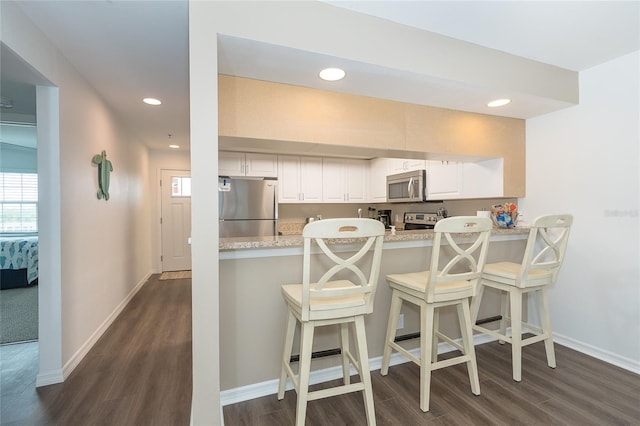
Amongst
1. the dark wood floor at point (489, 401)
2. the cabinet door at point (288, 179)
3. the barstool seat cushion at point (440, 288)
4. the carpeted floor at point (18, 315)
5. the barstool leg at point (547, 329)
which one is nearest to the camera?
the dark wood floor at point (489, 401)

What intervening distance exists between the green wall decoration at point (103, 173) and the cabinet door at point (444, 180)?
11.2 feet

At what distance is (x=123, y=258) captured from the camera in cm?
368

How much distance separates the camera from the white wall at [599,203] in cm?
220

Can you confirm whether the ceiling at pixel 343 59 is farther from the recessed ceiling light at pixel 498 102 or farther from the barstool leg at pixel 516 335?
the barstool leg at pixel 516 335

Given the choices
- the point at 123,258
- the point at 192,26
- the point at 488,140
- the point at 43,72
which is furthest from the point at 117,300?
the point at 488,140

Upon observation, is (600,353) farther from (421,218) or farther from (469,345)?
(421,218)

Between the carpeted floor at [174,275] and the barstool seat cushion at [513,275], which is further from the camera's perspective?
the carpeted floor at [174,275]

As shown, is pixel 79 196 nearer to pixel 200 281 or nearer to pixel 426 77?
pixel 200 281

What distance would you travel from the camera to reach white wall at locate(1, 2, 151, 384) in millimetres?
1994

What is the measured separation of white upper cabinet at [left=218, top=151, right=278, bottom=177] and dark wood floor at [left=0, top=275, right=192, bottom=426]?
1.90 metres

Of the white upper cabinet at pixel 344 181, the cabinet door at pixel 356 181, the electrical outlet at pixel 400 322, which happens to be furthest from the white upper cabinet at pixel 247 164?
the electrical outlet at pixel 400 322

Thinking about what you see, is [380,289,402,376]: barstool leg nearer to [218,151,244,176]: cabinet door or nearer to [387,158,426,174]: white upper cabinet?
[387,158,426,174]: white upper cabinet

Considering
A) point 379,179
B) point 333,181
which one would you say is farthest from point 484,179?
point 333,181

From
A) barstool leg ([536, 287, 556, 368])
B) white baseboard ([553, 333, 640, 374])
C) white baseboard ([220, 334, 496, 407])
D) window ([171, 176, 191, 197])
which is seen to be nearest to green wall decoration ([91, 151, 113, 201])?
white baseboard ([220, 334, 496, 407])
